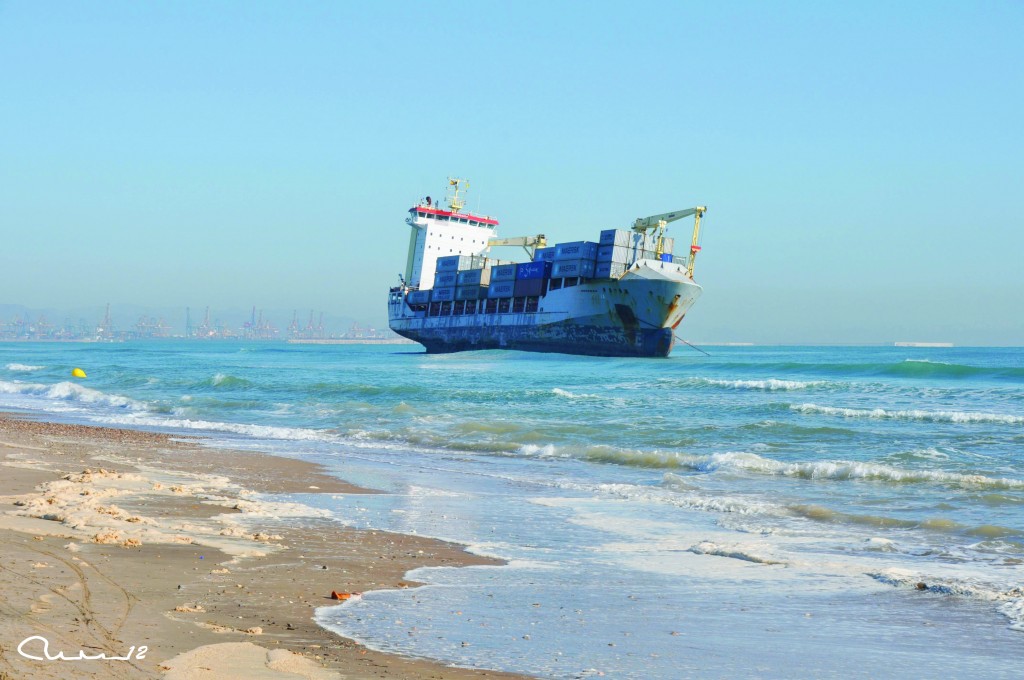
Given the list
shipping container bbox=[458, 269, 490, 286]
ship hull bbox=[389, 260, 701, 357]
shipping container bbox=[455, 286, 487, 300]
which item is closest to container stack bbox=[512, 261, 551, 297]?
ship hull bbox=[389, 260, 701, 357]

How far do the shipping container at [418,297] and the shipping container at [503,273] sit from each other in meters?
9.25

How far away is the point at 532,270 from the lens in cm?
6084

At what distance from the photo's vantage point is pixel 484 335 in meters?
65.3

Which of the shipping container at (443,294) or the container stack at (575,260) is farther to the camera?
the shipping container at (443,294)

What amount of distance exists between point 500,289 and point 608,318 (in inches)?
430

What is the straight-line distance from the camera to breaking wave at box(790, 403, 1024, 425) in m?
19.5

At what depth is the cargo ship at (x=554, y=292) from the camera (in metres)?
54.7

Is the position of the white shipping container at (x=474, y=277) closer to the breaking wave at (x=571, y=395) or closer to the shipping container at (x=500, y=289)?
the shipping container at (x=500, y=289)

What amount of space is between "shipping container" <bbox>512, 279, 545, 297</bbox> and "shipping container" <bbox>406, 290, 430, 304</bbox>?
12462 mm

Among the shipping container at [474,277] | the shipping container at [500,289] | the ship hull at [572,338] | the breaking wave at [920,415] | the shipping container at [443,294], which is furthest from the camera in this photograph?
the shipping container at [443,294]

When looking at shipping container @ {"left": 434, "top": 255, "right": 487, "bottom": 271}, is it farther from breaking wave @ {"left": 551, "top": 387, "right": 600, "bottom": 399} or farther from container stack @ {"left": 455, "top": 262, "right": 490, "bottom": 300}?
breaking wave @ {"left": 551, "top": 387, "right": 600, "bottom": 399}

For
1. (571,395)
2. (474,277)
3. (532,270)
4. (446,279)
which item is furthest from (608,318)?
(571,395)

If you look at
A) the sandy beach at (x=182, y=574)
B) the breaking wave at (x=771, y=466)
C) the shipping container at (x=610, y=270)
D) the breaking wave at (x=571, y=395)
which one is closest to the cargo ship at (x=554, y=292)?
the shipping container at (x=610, y=270)

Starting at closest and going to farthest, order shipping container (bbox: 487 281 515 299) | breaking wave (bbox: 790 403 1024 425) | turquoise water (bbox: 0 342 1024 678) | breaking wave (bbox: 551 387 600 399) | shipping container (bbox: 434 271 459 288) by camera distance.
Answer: turquoise water (bbox: 0 342 1024 678)
breaking wave (bbox: 790 403 1024 425)
breaking wave (bbox: 551 387 600 399)
shipping container (bbox: 487 281 515 299)
shipping container (bbox: 434 271 459 288)
